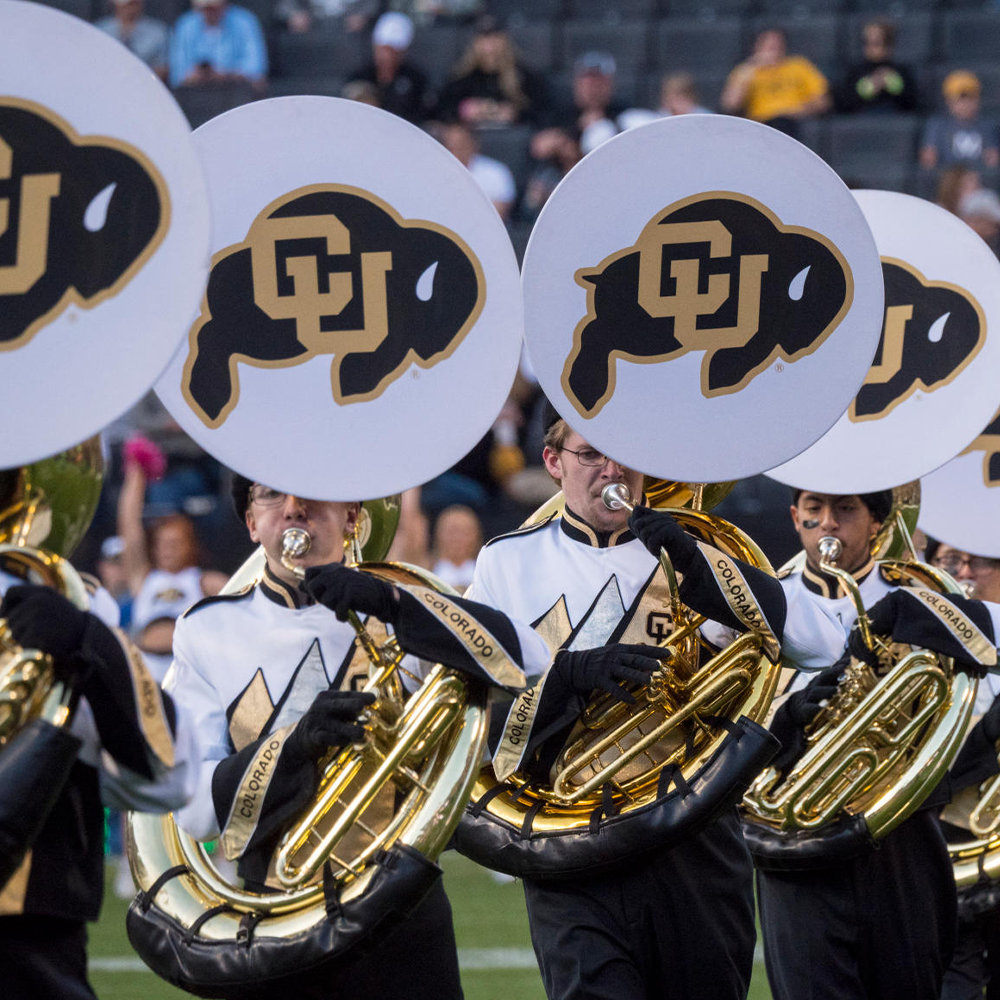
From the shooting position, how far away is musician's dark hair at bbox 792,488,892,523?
14.4 ft

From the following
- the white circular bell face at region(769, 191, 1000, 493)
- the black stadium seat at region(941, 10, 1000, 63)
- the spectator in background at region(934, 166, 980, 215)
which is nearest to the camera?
the white circular bell face at region(769, 191, 1000, 493)

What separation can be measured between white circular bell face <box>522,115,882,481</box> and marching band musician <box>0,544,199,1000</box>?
1103 mm

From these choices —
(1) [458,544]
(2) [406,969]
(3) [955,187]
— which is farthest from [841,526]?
(3) [955,187]

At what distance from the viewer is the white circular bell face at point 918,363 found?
4312mm

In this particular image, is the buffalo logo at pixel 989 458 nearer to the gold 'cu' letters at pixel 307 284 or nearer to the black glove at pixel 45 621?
the gold 'cu' letters at pixel 307 284

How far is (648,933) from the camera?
364 cm

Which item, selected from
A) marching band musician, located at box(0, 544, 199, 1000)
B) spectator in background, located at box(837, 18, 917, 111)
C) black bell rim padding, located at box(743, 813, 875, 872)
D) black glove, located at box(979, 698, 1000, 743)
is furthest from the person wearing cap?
marching band musician, located at box(0, 544, 199, 1000)

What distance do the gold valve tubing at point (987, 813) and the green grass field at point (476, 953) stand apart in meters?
1.86

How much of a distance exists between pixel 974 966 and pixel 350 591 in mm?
2571

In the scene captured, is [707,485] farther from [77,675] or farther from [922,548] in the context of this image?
[77,675]

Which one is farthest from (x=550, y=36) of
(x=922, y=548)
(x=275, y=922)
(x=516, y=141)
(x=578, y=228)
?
(x=275, y=922)

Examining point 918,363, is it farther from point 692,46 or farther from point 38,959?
point 692,46

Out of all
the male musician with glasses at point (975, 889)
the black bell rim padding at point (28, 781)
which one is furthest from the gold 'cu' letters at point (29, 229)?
the male musician with glasses at point (975, 889)

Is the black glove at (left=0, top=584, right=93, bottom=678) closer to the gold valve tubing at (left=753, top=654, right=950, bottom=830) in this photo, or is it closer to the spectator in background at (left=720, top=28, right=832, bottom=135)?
the gold valve tubing at (left=753, top=654, right=950, bottom=830)
